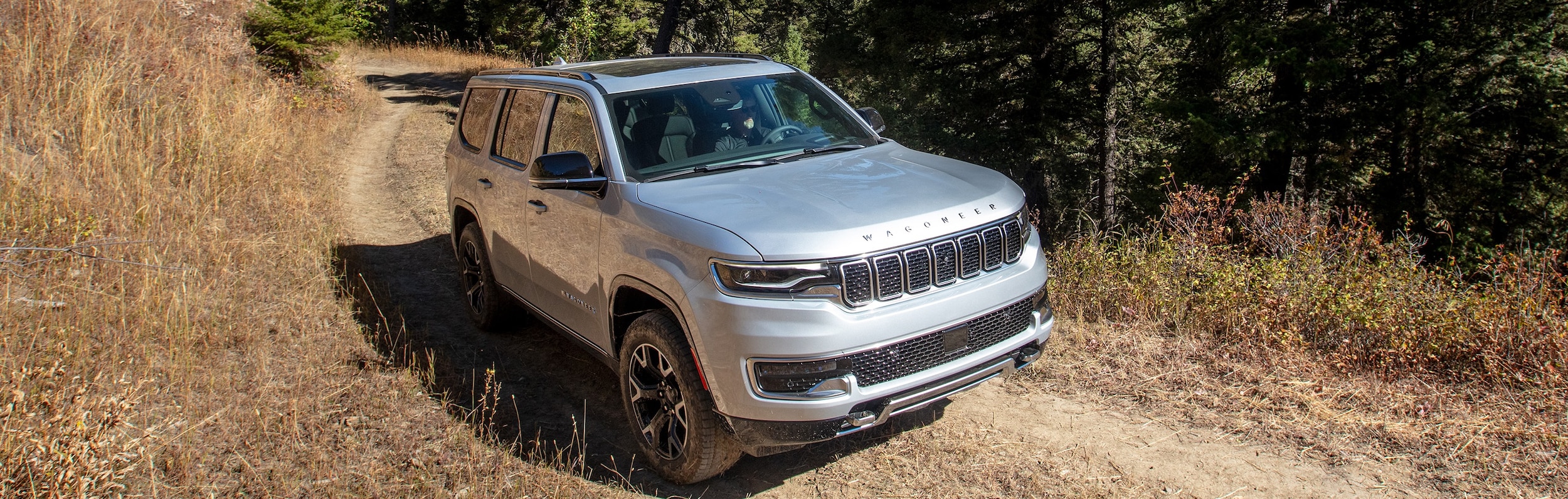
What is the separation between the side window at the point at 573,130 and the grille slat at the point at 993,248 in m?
1.92

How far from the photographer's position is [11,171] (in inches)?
264

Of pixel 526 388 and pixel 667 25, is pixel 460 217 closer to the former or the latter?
pixel 526 388

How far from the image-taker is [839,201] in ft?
13.4

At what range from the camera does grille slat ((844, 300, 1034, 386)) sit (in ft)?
12.6

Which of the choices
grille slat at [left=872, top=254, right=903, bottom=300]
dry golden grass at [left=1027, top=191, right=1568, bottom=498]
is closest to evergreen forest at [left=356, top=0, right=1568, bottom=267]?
dry golden grass at [left=1027, top=191, right=1568, bottom=498]

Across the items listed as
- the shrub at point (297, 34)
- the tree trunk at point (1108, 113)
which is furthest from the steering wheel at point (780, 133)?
the tree trunk at point (1108, 113)

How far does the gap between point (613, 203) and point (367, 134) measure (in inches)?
512

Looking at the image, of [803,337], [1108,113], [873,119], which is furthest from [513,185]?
[1108,113]

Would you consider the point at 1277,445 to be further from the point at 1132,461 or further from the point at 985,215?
the point at 985,215

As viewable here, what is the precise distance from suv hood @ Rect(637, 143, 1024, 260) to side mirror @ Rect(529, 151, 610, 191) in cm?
31

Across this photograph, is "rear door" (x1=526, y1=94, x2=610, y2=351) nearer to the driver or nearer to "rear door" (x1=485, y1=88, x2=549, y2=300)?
"rear door" (x1=485, y1=88, x2=549, y2=300)

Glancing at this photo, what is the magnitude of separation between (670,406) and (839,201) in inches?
46.7

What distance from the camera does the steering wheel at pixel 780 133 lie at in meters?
5.05

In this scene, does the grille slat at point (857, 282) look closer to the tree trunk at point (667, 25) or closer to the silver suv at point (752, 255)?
the silver suv at point (752, 255)
